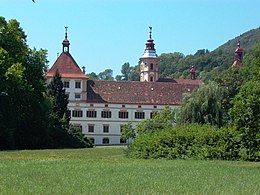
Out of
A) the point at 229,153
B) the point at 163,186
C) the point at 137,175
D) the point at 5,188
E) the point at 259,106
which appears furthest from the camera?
the point at 229,153

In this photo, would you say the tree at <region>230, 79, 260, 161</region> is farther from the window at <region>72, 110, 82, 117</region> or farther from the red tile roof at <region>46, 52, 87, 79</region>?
the red tile roof at <region>46, 52, 87, 79</region>

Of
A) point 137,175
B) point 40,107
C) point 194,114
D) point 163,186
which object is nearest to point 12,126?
point 40,107

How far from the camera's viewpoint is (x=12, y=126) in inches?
2254

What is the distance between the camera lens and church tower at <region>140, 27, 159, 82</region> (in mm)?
124188

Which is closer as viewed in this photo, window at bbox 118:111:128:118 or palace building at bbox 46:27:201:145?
palace building at bbox 46:27:201:145

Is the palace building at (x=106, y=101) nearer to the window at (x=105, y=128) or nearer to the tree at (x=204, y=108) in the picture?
the window at (x=105, y=128)

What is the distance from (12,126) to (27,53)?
8349 mm

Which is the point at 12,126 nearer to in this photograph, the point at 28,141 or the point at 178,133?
the point at 28,141

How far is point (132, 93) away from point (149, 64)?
94.4 ft

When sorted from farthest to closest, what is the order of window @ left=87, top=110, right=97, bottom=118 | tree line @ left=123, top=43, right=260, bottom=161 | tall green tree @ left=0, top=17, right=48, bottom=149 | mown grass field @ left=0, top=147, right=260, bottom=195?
window @ left=87, top=110, right=97, bottom=118, tall green tree @ left=0, top=17, right=48, bottom=149, tree line @ left=123, top=43, right=260, bottom=161, mown grass field @ left=0, top=147, right=260, bottom=195

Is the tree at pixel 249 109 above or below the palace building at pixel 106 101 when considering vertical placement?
below

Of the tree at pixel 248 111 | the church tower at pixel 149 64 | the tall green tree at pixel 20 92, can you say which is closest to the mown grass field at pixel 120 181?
the tree at pixel 248 111

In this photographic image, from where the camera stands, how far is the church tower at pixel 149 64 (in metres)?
124

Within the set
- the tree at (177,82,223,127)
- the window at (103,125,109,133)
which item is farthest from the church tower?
the tree at (177,82,223,127)
